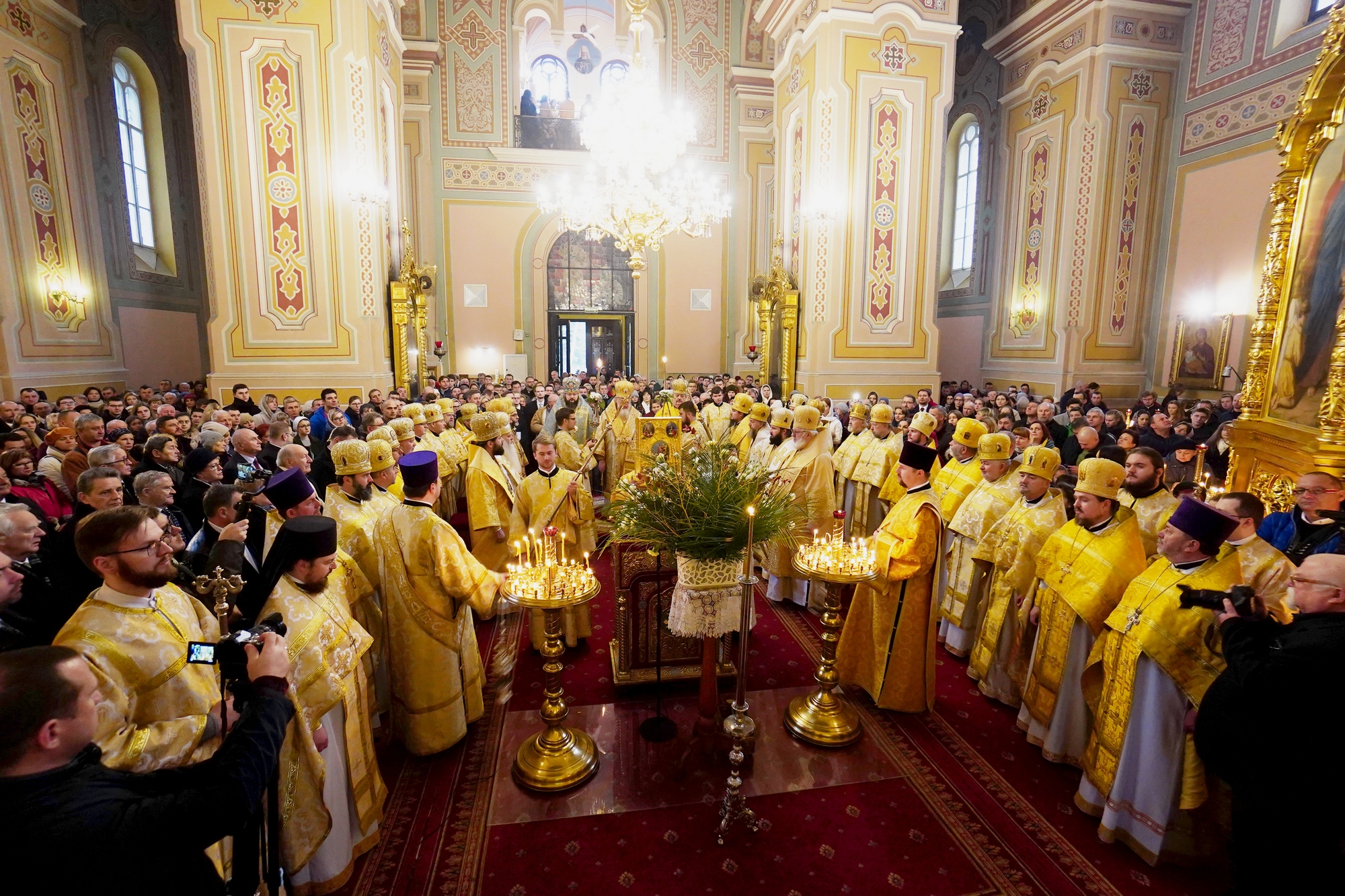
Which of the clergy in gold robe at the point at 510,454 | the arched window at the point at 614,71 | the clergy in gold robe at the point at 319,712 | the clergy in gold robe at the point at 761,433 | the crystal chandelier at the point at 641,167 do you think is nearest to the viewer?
the clergy in gold robe at the point at 319,712

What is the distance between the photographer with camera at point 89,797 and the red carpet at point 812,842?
1806mm

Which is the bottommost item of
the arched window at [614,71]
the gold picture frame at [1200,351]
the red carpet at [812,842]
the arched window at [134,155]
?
the red carpet at [812,842]

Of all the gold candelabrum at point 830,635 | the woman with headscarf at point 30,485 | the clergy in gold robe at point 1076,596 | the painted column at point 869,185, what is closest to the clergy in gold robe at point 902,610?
the gold candelabrum at point 830,635

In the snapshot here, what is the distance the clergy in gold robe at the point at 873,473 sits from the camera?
641 cm

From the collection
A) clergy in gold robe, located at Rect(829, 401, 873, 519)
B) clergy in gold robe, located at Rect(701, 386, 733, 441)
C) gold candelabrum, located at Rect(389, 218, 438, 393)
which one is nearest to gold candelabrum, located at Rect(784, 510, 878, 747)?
clergy in gold robe, located at Rect(829, 401, 873, 519)

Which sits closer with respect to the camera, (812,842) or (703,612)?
(812,842)

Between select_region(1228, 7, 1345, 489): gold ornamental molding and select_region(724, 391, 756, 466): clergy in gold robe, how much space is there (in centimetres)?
478

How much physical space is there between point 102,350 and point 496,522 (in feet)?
36.7

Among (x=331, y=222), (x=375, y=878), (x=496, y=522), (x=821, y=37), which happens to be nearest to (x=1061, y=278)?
(x=821, y=37)

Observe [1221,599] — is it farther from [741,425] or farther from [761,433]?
[741,425]

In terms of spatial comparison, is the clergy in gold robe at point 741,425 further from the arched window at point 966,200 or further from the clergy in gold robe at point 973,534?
the arched window at point 966,200

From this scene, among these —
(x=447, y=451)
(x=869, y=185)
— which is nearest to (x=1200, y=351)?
(x=869, y=185)

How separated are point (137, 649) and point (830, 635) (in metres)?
3.42

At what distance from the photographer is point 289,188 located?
397 inches
